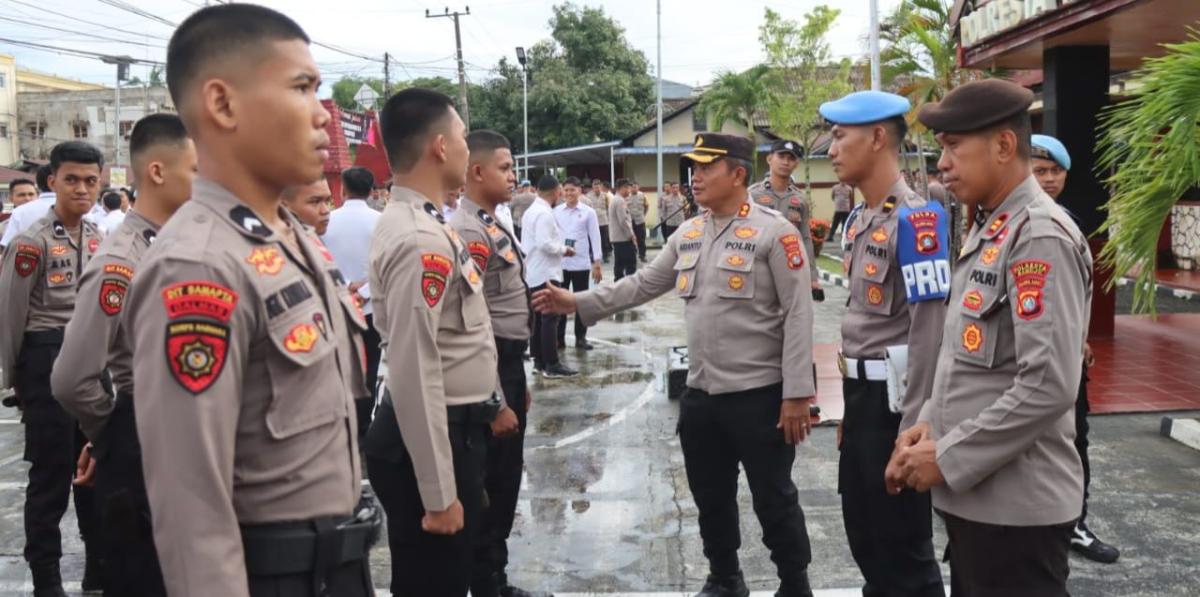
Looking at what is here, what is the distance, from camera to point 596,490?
5.77m

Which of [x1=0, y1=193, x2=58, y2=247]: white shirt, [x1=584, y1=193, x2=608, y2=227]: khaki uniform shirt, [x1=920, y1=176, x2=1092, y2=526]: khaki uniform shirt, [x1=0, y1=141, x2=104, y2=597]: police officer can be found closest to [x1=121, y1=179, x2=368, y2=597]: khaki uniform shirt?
[x1=920, y1=176, x2=1092, y2=526]: khaki uniform shirt

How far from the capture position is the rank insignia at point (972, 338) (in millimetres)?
2559

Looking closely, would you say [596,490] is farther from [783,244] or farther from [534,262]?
[534,262]

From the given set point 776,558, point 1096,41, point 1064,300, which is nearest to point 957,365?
point 1064,300

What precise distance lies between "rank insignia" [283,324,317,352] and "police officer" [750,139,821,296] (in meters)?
7.09

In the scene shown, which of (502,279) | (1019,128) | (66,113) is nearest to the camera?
(1019,128)

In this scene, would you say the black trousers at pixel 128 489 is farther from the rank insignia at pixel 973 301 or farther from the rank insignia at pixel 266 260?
the rank insignia at pixel 973 301

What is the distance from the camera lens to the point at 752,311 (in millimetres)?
4023

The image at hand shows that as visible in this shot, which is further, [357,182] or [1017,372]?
[357,182]

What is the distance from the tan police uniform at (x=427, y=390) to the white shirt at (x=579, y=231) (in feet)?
27.6

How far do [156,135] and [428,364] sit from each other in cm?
163

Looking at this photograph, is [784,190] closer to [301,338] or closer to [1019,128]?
[1019,128]

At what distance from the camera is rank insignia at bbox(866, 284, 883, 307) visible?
366cm

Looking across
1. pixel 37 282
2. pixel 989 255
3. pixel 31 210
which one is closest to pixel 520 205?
pixel 31 210
